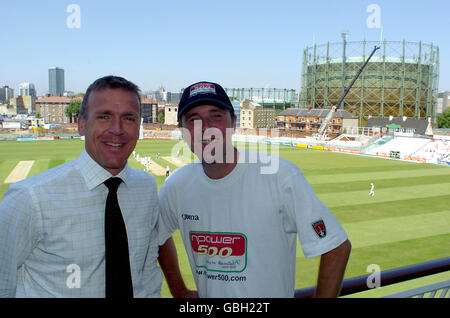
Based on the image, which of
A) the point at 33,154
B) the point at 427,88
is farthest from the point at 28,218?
the point at 427,88

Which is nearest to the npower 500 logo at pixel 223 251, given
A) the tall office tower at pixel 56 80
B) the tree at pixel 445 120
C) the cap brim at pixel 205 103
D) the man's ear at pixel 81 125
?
the cap brim at pixel 205 103

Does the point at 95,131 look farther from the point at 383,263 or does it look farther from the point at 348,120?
the point at 348,120

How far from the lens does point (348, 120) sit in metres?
71.2

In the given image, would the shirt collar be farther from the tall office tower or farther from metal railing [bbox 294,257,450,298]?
the tall office tower

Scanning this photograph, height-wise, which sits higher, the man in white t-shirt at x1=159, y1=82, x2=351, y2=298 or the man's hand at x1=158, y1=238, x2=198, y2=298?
the man in white t-shirt at x1=159, y1=82, x2=351, y2=298

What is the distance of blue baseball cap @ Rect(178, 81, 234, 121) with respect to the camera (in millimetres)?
2605

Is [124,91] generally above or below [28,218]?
above

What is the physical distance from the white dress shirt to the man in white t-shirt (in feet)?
1.55

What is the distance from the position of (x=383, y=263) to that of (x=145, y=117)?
347ft

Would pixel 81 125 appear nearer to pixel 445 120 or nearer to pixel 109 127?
pixel 109 127

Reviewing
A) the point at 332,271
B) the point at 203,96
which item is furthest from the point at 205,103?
the point at 332,271

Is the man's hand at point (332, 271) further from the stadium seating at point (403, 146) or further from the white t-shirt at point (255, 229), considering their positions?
the stadium seating at point (403, 146)

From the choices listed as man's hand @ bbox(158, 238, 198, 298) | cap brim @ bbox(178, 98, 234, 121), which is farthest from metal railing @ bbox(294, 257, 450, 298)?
cap brim @ bbox(178, 98, 234, 121)

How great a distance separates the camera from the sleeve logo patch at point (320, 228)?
7.68 ft
